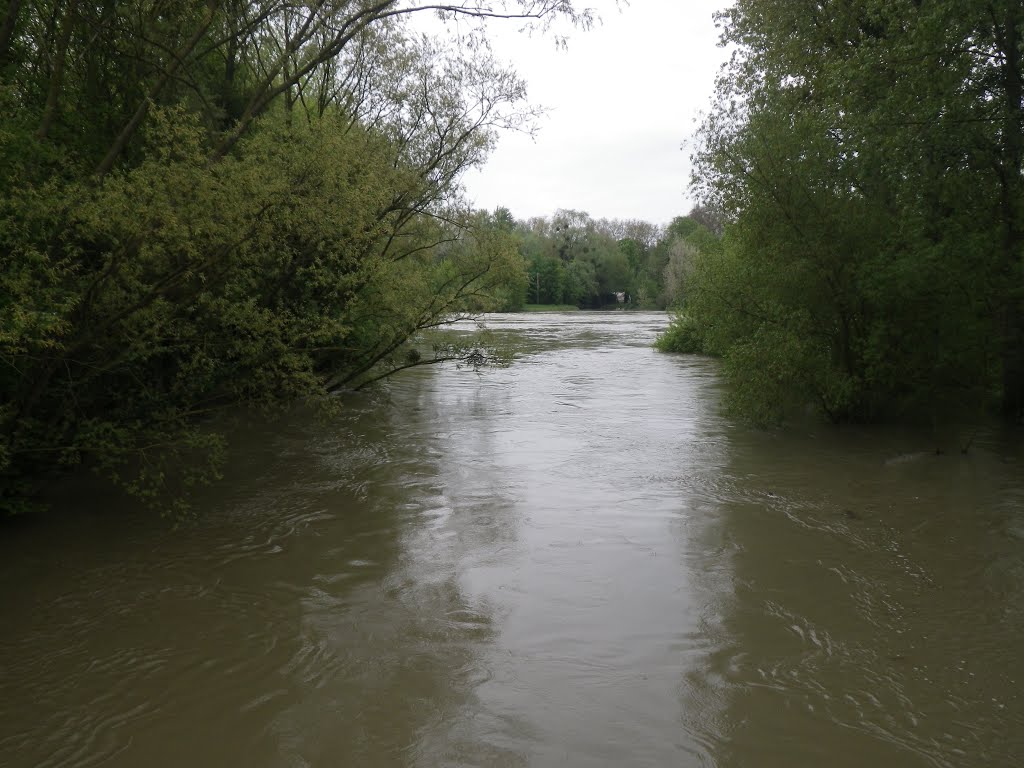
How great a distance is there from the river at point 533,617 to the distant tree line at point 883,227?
2296 mm

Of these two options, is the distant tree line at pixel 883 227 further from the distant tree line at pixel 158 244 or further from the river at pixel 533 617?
the distant tree line at pixel 158 244

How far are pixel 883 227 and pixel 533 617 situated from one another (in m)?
11.2

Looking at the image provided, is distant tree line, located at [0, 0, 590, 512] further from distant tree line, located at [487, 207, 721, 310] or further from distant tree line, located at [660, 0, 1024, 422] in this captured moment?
distant tree line, located at [487, 207, 721, 310]

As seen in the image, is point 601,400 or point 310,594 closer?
point 310,594

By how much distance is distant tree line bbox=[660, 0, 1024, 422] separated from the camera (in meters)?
12.3

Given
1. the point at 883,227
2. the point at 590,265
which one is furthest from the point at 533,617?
the point at 590,265

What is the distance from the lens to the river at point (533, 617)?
4980 mm

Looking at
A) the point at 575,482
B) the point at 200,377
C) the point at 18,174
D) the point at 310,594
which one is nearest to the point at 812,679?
the point at 310,594

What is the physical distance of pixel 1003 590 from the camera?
23.8ft

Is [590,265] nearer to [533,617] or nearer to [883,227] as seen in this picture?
[883,227]

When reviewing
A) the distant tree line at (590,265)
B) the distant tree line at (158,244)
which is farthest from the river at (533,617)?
the distant tree line at (590,265)

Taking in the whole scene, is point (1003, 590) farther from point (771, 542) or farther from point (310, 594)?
point (310, 594)

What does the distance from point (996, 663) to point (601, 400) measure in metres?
14.5

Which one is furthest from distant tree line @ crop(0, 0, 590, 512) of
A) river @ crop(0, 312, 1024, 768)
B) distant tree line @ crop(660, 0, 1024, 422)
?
distant tree line @ crop(660, 0, 1024, 422)
